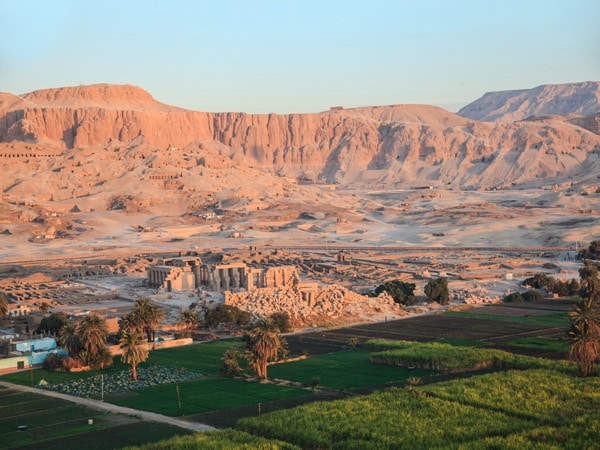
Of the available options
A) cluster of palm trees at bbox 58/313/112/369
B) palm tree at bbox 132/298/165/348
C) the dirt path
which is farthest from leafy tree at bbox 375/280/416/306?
the dirt path

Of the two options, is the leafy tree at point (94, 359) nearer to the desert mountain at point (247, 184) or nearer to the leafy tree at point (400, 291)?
the leafy tree at point (400, 291)

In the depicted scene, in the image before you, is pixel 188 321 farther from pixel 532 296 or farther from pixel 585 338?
pixel 532 296

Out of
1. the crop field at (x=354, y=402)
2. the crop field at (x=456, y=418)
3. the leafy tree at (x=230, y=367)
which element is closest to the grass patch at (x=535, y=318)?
the crop field at (x=354, y=402)

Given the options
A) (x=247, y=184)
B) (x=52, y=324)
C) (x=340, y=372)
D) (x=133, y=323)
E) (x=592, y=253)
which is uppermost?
(x=247, y=184)

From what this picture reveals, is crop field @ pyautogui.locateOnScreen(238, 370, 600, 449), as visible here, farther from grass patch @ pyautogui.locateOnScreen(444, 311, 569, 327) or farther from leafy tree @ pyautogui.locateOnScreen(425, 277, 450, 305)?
leafy tree @ pyautogui.locateOnScreen(425, 277, 450, 305)

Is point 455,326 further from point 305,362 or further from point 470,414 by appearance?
point 470,414

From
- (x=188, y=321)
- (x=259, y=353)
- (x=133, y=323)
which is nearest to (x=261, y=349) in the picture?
(x=259, y=353)

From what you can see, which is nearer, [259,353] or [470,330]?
[259,353]
